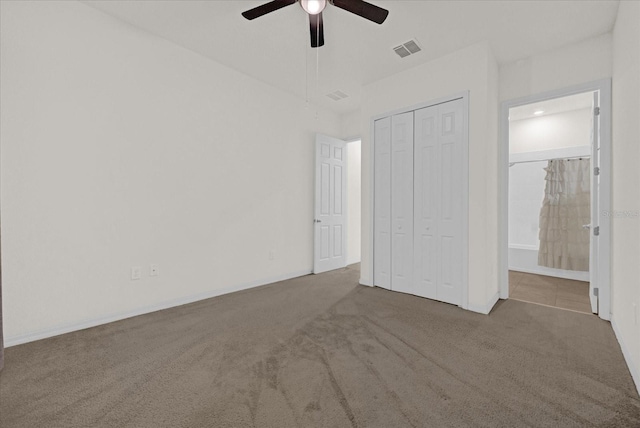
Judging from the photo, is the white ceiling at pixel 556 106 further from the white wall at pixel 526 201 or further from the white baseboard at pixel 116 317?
the white baseboard at pixel 116 317

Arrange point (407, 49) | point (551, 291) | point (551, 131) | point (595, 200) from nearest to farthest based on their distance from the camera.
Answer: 1. point (595, 200)
2. point (407, 49)
3. point (551, 291)
4. point (551, 131)

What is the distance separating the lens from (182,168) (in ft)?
10.8

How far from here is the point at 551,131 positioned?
4988 millimetres

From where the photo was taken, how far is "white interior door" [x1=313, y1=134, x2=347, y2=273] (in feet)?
15.7

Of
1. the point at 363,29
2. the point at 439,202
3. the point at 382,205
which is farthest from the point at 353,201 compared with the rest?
the point at 363,29

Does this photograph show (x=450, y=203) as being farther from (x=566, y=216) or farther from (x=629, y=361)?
(x=566, y=216)

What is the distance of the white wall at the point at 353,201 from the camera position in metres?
5.75

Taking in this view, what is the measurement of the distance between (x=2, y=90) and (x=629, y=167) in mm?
4651

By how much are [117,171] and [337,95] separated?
10.1 ft

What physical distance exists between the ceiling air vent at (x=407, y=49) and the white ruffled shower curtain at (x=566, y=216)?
132 inches

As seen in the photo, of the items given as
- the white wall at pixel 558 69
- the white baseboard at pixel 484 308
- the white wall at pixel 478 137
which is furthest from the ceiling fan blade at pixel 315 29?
the white baseboard at pixel 484 308

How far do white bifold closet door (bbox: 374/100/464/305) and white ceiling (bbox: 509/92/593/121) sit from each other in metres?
1.85

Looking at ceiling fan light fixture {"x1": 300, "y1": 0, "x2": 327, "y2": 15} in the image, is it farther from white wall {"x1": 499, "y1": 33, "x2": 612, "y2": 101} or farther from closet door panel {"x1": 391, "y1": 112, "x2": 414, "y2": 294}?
white wall {"x1": 499, "y1": 33, "x2": 612, "y2": 101}

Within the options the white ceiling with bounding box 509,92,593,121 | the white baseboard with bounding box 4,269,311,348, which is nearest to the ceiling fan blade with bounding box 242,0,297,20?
the white baseboard with bounding box 4,269,311,348
